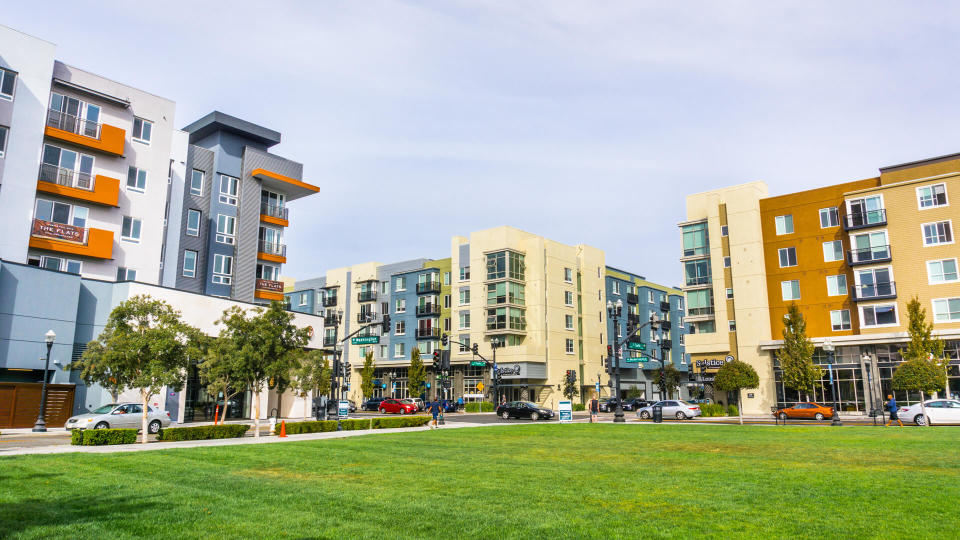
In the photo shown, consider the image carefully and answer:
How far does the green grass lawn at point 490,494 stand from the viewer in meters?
8.03

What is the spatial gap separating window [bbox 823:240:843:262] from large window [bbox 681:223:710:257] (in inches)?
425

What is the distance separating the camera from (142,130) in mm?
43000

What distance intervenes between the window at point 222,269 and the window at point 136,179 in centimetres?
764

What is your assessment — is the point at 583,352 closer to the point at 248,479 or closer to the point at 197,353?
the point at 197,353

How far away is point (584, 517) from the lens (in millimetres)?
8734

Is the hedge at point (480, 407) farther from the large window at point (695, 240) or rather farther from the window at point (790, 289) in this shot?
the window at point (790, 289)

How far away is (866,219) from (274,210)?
161ft

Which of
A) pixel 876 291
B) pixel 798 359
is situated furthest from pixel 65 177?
pixel 876 291

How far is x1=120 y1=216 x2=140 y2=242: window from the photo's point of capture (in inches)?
1609

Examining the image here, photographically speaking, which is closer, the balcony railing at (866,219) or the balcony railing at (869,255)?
the balcony railing at (869,255)

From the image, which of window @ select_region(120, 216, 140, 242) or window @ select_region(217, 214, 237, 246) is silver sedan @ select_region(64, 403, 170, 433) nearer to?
window @ select_region(120, 216, 140, 242)

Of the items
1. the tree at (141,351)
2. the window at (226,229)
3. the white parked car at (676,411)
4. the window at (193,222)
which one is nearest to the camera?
the tree at (141,351)

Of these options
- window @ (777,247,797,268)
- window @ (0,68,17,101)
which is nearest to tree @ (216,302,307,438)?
window @ (0,68,17,101)

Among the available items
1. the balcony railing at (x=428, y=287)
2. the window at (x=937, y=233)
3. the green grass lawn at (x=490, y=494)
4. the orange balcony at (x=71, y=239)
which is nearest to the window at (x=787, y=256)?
the window at (x=937, y=233)
